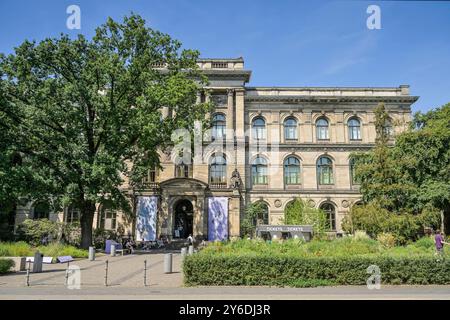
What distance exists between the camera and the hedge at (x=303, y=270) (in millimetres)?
13516

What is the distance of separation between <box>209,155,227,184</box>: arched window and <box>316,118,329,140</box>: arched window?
444 inches

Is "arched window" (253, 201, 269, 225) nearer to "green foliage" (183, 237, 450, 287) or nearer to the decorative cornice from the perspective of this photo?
the decorative cornice

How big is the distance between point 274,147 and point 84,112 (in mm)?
21010

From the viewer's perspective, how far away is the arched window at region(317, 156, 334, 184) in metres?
39.6

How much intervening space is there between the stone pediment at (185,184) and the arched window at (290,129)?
11639 mm

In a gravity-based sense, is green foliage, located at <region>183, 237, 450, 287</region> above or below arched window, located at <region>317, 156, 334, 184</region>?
below

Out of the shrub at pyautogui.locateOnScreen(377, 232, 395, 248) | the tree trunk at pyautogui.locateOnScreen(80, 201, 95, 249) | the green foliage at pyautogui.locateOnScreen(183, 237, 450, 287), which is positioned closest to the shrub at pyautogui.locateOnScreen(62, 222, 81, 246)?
the tree trunk at pyautogui.locateOnScreen(80, 201, 95, 249)

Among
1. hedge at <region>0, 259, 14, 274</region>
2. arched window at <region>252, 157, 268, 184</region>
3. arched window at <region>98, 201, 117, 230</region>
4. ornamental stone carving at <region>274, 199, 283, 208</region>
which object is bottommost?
hedge at <region>0, 259, 14, 274</region>

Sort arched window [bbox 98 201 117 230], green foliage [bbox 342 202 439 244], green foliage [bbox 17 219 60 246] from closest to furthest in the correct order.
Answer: green foliage [bbox 342 202 439 244], green foliage [bbox 17 219 60 246], arched window [bbox 98 201 117 230]

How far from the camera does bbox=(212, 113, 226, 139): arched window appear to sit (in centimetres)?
3953

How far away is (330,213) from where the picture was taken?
38.8 meters

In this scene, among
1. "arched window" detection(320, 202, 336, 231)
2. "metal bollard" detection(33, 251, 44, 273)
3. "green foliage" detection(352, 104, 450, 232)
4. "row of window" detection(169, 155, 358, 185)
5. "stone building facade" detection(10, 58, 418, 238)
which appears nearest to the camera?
"metal bollard" detection(33, 251, 44, 273)

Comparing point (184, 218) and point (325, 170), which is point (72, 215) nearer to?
point (184, 218)

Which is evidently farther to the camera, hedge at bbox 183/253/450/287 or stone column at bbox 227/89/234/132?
stone column at bbox 227/89/234/132
